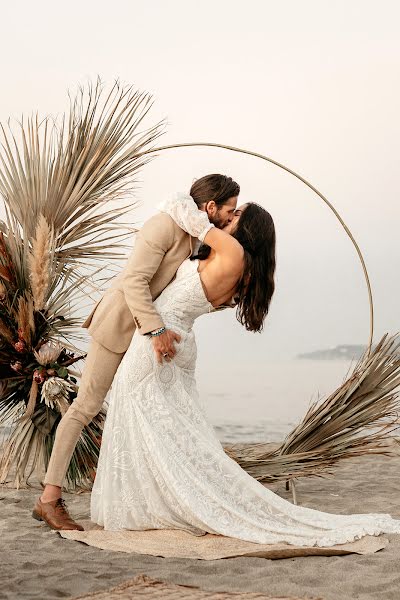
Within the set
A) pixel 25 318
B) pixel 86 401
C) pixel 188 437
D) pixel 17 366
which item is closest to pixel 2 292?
pixel 25 318

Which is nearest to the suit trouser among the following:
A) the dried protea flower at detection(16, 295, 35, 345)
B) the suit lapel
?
the suit lapel

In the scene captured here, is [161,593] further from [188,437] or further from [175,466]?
[188,437]

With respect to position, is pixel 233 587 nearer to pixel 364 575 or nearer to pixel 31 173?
pixel 364 575

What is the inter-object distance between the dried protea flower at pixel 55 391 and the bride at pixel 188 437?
73cm

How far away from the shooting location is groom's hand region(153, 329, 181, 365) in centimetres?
345

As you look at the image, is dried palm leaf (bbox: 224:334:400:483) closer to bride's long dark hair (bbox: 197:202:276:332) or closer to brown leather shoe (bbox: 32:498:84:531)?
bride's long dark hair (bbox: 197:202:276:332)

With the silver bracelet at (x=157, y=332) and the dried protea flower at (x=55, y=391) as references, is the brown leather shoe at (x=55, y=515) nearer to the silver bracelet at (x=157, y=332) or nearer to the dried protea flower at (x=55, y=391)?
the dried protea flower at (x=55, y=391)

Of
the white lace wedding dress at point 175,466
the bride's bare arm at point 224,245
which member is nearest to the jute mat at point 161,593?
the white lace wedding dress at point 175,466

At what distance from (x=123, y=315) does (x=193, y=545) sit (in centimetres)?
95

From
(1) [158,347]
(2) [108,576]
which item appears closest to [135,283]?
(1) [158,347]

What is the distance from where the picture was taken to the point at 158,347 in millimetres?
3459

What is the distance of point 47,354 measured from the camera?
437 centimetres

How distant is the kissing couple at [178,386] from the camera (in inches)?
134

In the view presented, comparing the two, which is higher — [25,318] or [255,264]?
[255,264]
